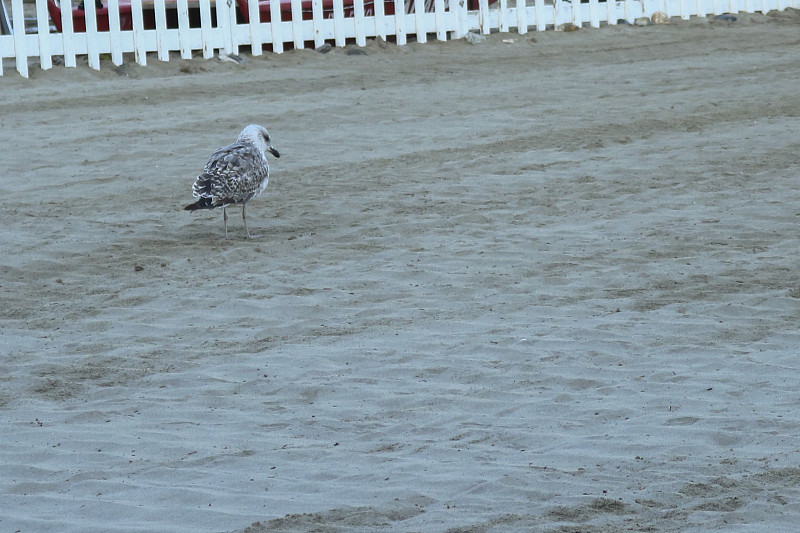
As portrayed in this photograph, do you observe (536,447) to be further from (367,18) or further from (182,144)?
(367,18)

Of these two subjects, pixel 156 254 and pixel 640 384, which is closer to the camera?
pixel 640 384

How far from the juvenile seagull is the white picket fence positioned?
6.53 m

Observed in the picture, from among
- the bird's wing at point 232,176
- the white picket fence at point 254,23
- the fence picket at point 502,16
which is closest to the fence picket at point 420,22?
the white picket fence at point 254,23

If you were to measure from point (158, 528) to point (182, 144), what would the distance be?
7771 mm

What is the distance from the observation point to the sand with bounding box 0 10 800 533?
462 centimetres

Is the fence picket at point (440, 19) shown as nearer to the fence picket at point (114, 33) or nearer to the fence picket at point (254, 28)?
the fence picket at point (254, 28)

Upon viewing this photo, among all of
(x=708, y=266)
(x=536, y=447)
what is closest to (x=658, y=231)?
(x=708, y=266)

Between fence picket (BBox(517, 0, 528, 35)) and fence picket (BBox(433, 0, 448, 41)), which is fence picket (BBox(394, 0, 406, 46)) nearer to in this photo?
fence picket (BBox(433, 0, 448, 41))

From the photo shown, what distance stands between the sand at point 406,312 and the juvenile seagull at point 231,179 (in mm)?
313

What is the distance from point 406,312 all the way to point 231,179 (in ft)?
7.36

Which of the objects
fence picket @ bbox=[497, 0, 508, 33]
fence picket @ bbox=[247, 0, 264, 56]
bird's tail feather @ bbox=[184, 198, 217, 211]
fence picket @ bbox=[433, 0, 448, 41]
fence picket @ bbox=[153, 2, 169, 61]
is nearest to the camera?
bird's tail feather @ bbox=[184, 198, 217, 211]

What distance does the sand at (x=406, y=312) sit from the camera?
462 cm

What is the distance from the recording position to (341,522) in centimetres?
430

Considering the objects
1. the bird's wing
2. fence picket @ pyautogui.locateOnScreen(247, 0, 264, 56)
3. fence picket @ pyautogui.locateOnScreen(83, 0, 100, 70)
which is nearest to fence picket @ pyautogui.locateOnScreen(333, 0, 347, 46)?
fence picket @ pyautogui.locateOnScreen(247, 0, 264, 56)
